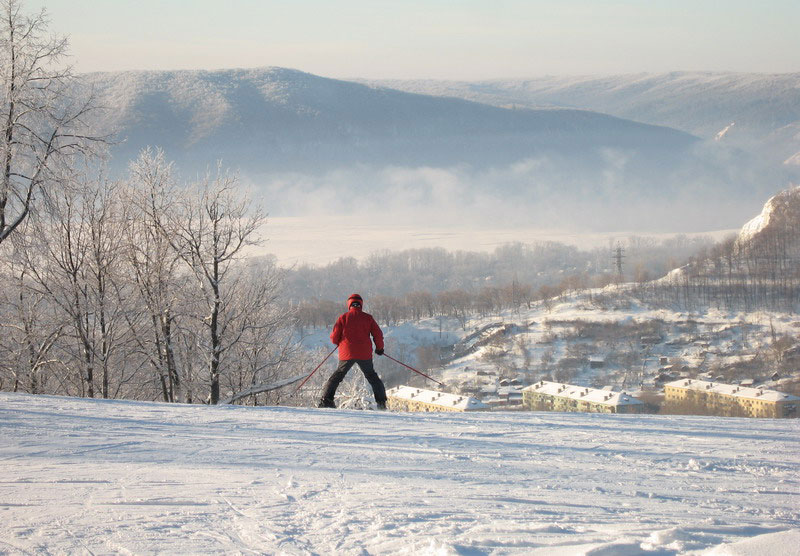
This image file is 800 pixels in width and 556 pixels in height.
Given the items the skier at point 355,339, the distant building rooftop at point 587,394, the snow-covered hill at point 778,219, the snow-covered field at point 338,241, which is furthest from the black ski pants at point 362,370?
the snow-covered field at point 338,241

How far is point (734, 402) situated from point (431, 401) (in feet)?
38.7

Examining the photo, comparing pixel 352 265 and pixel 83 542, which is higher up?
pixel 352 265

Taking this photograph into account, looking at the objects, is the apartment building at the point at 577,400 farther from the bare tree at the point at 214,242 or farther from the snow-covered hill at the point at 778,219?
the snow-covered hill at the point at 778,219

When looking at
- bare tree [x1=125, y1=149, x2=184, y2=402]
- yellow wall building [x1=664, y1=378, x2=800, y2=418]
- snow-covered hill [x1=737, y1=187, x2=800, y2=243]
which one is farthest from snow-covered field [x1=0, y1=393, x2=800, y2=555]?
snow-covered hill [x1=737, y1=187, x2=800, y2=243]

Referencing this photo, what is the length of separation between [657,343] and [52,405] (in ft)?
168

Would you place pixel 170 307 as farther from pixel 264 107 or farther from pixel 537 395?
pixel 264 107

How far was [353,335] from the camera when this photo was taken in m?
10.8

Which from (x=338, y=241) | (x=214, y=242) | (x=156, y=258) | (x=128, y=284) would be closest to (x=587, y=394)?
(x=214, y=242)

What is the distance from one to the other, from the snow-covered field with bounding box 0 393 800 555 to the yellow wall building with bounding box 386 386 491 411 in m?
16.3

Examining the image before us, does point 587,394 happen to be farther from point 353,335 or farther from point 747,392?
point 353,335

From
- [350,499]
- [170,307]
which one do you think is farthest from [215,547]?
[170,307]

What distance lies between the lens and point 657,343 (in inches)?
2156

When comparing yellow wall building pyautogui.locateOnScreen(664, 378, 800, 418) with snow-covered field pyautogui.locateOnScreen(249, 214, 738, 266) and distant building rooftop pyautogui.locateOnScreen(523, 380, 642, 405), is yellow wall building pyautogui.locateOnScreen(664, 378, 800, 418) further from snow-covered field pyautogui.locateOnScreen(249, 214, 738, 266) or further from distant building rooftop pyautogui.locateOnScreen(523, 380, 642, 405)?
snow-covered field pyautogui.locateOnScreen(249, 214, 738, 266)

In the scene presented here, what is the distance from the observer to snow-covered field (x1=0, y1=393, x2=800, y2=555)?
4.32 m
